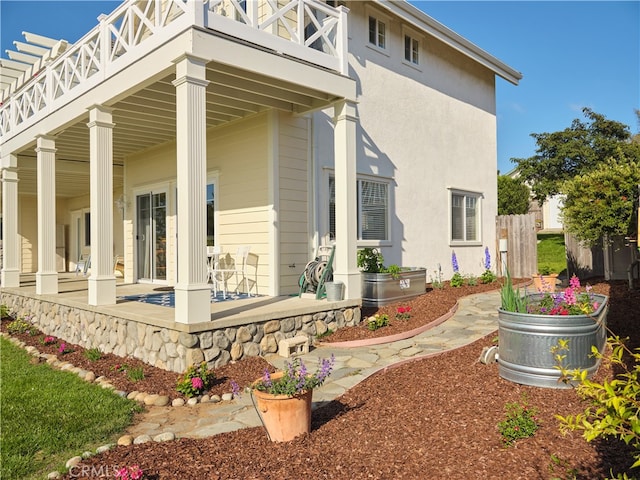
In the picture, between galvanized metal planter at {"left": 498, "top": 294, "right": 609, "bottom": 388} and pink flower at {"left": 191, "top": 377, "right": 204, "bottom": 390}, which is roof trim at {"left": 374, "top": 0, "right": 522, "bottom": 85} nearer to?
galvanized metal planter at {"left": 498, "top": 294, "right": 609, "bottom": 388}

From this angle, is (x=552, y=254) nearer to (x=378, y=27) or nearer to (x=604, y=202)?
(x=604, y=202)

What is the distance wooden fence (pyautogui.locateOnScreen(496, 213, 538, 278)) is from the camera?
38.2ft

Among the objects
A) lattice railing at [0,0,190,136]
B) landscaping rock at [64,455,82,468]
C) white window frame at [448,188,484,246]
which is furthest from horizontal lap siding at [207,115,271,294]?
white window frame at [448,188,484,246]

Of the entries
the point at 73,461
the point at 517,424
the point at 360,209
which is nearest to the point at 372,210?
the point at 360,209

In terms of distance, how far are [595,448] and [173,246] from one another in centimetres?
822

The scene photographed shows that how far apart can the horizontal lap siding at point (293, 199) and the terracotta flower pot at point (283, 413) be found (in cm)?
426

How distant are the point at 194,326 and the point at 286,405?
1.92 meters

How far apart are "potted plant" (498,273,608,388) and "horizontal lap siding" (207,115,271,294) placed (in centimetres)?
425

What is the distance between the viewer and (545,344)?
12.3 ft

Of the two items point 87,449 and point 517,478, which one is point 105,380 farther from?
point 517,478

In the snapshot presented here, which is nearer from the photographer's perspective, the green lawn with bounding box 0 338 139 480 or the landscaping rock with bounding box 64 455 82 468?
the landscaping rock with bounding box 64 455 82 468

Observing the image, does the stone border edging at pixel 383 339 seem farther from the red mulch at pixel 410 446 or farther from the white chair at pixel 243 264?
the white chair at pixel 243 264

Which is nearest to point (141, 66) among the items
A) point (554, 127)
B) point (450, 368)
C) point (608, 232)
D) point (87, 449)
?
point (87, 449)

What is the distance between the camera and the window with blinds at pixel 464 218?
1135cm
